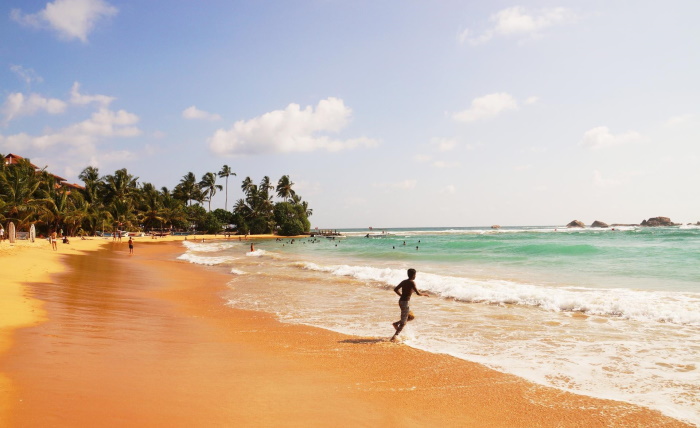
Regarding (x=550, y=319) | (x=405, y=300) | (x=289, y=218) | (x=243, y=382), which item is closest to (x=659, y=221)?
(x=289, y=218)

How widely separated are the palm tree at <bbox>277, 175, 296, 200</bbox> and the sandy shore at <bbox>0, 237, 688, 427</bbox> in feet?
299

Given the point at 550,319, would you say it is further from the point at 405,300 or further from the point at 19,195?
the point at 19,195

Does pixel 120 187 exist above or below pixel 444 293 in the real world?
above

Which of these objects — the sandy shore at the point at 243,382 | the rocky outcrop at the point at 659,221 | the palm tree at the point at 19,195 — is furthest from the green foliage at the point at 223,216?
the rocky outcrop at the point at 659,221

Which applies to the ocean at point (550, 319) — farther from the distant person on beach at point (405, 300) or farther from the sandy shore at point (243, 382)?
the sandy shore at point (243, 382)

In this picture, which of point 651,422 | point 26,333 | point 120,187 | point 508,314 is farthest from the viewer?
point 120,187

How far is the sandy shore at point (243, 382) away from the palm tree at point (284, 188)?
299ft

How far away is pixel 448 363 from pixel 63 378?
579cm

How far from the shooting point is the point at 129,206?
66688mm

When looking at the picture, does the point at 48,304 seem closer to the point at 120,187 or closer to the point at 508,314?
the point at 508,314

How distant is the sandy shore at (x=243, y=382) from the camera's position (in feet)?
14.5

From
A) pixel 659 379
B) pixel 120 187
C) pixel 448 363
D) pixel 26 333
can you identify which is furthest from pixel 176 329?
pixel 120 187

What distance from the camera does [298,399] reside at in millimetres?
5031

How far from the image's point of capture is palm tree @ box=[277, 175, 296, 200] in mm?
100050
